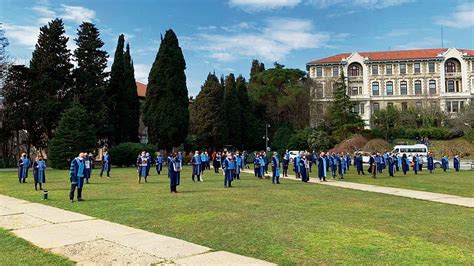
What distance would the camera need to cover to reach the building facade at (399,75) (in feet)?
272

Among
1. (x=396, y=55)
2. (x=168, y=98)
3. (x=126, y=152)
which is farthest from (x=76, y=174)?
(x=396, y=55)

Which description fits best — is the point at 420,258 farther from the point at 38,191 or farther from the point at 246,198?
the point at 38,191

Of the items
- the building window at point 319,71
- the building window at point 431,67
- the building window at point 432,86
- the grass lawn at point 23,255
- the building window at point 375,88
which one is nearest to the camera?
the grass lawn at point 23,255

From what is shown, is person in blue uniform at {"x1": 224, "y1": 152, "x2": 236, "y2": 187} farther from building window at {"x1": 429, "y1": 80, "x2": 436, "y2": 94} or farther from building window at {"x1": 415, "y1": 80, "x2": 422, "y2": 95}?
building window at {"x1": 429, "y1": 80, "x2": 436, "y2": 94}

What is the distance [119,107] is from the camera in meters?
49.8

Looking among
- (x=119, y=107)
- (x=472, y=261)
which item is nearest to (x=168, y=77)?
A: (x=119, y=107)

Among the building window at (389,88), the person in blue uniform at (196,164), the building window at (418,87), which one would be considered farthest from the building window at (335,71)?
the person in blue uniform at (196,164)

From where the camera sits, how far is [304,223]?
9.96 meters

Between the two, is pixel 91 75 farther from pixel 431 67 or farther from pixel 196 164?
pixel 431 67

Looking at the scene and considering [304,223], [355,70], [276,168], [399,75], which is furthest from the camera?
[355,70]

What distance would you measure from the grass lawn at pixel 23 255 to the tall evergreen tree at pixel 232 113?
5435 cm

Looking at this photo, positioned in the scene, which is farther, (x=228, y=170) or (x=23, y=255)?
(x=228, y=170)

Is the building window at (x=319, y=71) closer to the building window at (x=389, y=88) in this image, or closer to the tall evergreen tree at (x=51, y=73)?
the building window at (x=389, y=88)

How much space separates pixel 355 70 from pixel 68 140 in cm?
6437
